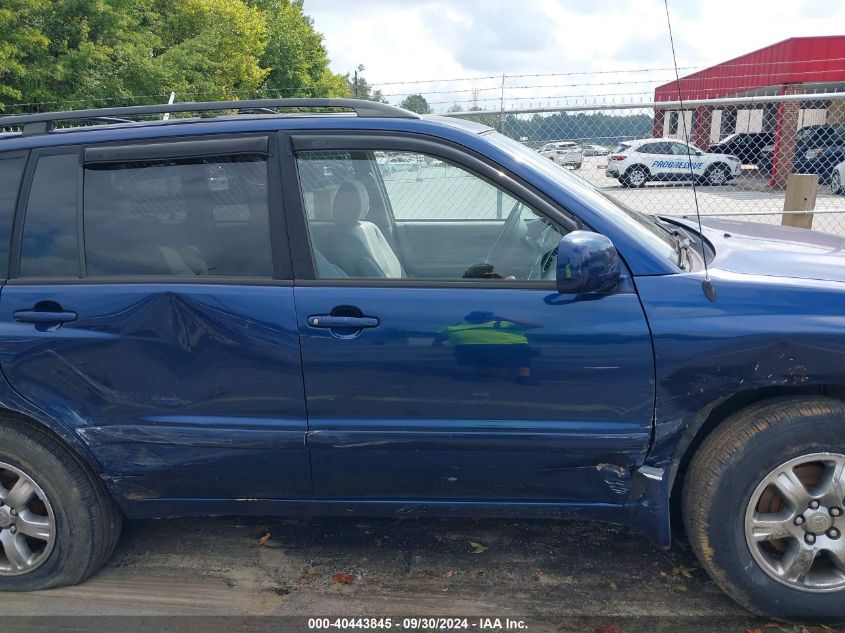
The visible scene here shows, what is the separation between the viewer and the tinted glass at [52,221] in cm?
293

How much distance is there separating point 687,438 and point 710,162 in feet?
25.0

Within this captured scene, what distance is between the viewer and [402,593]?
119 inches

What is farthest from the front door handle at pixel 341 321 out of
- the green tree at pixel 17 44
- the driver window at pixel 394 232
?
the green tree at pixel 17 44

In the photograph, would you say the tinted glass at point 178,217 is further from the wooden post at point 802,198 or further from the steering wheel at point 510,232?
the wooden post at point 802,198

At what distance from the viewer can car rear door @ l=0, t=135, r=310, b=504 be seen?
2.78m

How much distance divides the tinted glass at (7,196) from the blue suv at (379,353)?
1 centimetres

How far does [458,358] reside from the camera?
104 inches

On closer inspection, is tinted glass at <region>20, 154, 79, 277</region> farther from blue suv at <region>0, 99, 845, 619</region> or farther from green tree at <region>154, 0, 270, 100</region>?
green tree at <region>154, 0, 270, 100</region>

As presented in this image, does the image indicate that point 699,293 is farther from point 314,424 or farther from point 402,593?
point 402,593

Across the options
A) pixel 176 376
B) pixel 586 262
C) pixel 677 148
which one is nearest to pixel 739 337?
pixel 586 262

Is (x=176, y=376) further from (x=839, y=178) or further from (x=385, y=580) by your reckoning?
(x=839, y=178)


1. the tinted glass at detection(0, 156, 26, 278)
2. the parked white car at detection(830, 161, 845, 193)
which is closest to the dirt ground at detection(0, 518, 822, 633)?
the tinted glass at detection(0, 156, 26, 278)

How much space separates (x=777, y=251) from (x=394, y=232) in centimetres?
159

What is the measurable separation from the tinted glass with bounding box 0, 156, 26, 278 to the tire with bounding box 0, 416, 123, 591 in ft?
2.20
